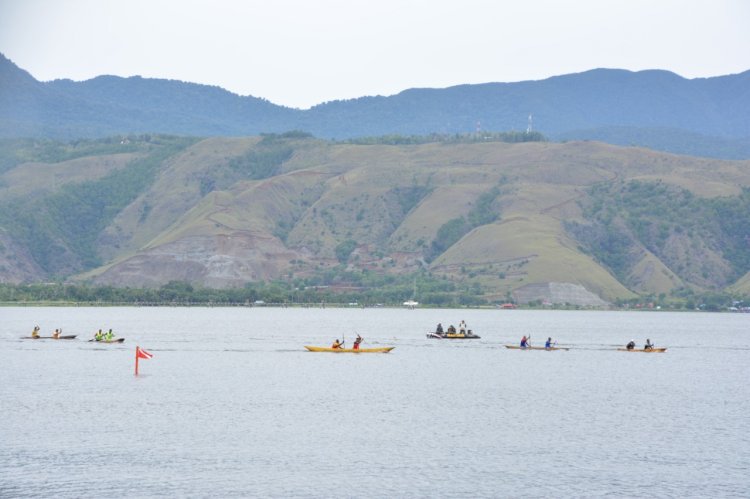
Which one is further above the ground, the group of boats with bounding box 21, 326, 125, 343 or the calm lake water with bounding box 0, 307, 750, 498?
the group of boats with bounding box 21, 326, 125, 343

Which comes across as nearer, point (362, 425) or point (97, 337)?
point (362, 425)

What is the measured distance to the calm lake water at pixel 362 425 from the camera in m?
63.3

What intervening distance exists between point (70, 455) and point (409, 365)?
6519cm

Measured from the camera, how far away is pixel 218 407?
8994cm

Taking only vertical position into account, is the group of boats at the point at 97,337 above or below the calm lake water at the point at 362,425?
above

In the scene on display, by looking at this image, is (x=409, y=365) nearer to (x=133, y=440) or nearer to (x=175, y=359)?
(x=175, y=359)

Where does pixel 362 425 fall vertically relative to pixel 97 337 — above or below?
below

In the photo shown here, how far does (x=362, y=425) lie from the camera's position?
270ft

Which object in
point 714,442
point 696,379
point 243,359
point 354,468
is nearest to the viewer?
point 354,468

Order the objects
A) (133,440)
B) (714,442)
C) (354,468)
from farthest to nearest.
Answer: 1. (714,442)
2. (133,440)
3. (354,468)

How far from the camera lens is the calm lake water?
6331 cm

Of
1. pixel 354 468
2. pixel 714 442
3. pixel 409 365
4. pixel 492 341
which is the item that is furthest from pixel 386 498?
pixel 492 341

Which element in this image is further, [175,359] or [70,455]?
[175,359]

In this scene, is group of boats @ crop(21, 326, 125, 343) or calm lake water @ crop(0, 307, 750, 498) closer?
calm lake water @ crop(0, 307, 750, 498)
